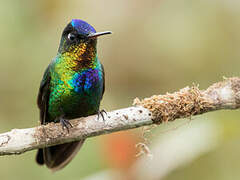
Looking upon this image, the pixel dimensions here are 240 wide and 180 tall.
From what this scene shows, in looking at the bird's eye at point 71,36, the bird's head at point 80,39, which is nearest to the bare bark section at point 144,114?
the bird's head at point 80,39

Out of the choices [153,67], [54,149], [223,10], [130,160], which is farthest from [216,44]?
[54,149]

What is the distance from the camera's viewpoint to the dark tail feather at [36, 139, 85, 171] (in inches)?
184

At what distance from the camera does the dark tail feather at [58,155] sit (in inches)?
184

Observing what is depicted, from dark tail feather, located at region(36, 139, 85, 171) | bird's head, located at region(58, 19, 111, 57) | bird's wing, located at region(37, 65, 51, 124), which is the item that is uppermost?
bird's head, located at region(58, 19, 111, 57)

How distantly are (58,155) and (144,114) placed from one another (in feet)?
4.74

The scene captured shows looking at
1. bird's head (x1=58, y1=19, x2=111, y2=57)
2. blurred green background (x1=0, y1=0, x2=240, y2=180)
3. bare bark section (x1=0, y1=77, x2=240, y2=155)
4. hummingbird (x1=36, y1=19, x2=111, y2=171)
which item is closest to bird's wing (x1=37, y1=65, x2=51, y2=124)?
hummingbird (x1=36, y1=19, x2=111, y2=171)

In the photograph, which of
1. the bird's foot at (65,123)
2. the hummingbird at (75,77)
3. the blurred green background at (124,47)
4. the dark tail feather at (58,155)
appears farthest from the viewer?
the blurred green background at (124,47)

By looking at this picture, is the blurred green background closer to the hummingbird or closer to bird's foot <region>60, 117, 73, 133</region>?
the hummingbird

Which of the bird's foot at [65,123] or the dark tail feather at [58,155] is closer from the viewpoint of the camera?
the bird's foot at [65,123]

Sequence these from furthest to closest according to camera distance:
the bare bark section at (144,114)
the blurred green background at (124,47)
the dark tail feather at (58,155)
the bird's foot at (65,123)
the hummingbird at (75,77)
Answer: the blurred green background at (124,47)
the dark tail feather at (58,155)
the hummingbird at (75,77)
the bird's foot at (65,123)
the bare bark section at (144,114)

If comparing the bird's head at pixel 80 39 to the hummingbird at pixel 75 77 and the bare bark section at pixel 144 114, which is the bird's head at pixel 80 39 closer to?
the hummingbird at pixel 75 77

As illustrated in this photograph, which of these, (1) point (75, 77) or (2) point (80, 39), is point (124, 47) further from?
(1) point (75, 77)

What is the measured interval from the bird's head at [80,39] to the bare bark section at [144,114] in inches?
28.7

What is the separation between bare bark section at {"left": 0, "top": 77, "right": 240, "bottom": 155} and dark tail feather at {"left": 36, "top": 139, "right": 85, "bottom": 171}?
0.93m
